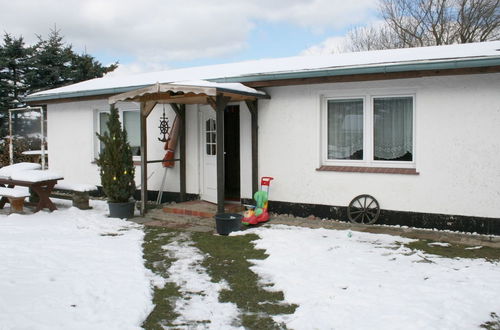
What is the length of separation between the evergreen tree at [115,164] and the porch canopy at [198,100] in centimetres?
41

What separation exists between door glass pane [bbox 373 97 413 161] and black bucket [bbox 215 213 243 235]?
263 centimetres

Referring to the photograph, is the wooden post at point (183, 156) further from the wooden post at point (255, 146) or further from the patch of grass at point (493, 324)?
the patch of grass at point (493, 324)

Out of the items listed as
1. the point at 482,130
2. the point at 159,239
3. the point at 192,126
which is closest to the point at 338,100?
the point at 482,130

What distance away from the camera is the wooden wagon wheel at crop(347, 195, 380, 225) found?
7.72m

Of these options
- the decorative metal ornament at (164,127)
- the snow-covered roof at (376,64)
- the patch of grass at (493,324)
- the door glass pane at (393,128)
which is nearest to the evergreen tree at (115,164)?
the decorative metal ornament at (164,127)

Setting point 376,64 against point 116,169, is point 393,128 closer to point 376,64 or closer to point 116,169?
point 376,64

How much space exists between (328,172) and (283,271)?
3158 millimetres

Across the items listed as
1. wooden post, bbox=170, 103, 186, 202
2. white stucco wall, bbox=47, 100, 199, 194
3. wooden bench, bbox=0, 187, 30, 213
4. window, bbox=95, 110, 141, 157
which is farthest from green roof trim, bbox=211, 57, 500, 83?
wooden bench, bbox=0, 187, 30, 213

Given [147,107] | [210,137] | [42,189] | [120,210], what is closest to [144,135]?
[147,107]

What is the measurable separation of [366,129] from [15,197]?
6381mm

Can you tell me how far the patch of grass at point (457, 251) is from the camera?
19.0 ft

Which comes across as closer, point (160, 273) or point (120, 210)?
point (160, 273)

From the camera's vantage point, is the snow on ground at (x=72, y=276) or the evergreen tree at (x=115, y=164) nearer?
the snow on ground at (x=72, y=276)

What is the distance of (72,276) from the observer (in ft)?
16.5
